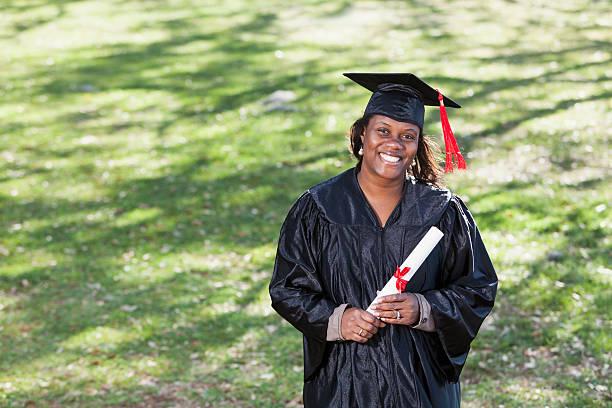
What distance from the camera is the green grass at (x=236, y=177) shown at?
6.28m

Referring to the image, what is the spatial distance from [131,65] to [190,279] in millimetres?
8513

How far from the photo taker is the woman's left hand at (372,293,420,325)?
3166 millimetres

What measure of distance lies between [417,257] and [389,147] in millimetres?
542

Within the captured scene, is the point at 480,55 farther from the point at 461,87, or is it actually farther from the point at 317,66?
the point at 317,66

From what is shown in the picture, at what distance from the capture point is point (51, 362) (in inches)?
252

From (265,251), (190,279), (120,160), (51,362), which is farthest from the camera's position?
(120,160)

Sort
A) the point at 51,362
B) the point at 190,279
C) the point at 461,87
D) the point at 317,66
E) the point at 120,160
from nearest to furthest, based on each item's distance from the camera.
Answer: the point at 51,362, the point at 190,279, the point at 120,160, the point at 461,87, the point at 317,66

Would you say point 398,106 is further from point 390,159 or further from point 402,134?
point 390,159

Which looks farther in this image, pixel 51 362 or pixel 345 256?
pixel 51 362

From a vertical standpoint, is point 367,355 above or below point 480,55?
above

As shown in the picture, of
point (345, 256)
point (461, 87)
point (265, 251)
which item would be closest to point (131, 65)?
point (461, 87)

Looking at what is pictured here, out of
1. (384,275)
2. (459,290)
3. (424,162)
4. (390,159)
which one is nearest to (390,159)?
(390,159)

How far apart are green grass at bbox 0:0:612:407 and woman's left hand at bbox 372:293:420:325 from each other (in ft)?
9.10

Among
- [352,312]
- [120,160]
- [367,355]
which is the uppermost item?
[352,312]
